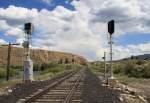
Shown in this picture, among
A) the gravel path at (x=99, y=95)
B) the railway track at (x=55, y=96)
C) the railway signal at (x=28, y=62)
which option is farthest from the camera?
the railway signal at (x=28, y=62)

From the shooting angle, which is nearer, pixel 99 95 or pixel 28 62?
pixel 99 95

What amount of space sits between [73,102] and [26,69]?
17.4 metres

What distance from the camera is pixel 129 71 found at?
7344 centimetres

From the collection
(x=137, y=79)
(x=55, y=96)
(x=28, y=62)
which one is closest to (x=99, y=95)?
(x=55, y=96)

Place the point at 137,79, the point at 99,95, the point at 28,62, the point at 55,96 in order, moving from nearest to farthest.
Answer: the point at 55,96 < the point at 99,95 < the point at 28,62 < the point at 137,79

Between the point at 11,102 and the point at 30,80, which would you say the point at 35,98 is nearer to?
the point at 11,102

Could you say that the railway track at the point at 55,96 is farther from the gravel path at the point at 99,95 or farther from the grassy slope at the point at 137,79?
the grassy slope at the point at 137,79

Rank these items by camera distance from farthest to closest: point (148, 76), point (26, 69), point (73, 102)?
point (148, 76) < point (26, 69) < point (73, 102)

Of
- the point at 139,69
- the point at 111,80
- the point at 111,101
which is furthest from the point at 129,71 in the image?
the point at 111,101

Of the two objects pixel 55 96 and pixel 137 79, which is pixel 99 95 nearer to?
pixel 55 96

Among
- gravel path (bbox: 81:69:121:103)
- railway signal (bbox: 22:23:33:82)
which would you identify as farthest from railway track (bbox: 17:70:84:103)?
railway signal (bbox: 22:23:33:82)

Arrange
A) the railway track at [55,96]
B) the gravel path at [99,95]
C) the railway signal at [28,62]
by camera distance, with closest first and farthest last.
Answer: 1. the railway track at [55,96]
2. the gravel path at [99,95]
3. the railway signal at [28,62]

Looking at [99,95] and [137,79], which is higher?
[137,79]

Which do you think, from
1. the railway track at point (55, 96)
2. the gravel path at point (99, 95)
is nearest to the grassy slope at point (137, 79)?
the gravel path at point (99, 95)
